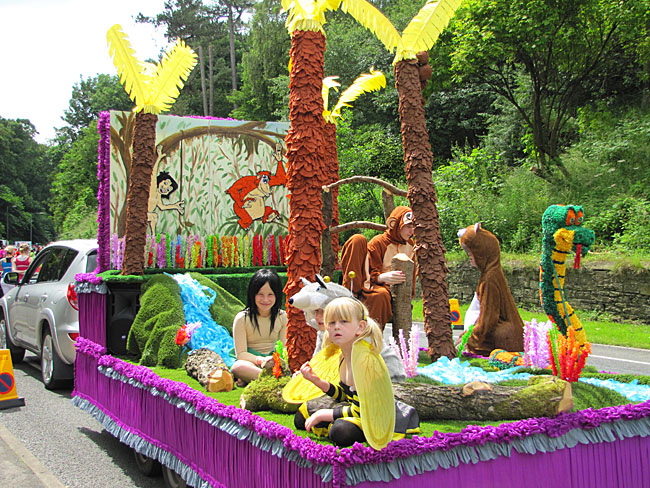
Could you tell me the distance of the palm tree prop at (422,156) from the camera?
539 centimetres

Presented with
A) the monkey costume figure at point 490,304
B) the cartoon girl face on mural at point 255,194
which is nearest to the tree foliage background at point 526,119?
the cartoon girl face on mural at point 255,194

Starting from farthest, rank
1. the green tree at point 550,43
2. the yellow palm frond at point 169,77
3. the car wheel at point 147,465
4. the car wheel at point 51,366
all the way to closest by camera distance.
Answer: the green tree at point 550,43, the car wheel at point 51,366, the yellow palm frond at point 169,77, the car wheel at point 147,465

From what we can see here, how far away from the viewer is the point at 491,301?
534 centimetres

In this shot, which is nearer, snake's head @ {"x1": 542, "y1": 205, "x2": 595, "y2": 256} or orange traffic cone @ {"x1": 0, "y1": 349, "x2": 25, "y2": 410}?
snake's head @ {"x1": 542, "y1": 205, "x2": 595, "y2": 256}

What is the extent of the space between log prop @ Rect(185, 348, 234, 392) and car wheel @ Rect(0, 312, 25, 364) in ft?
17.1

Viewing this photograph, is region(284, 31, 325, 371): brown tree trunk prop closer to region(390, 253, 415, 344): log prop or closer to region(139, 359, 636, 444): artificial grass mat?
region(139, 359, 636, 444): artificial grass mat

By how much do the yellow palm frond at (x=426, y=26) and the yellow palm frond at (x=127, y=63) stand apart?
2790mm

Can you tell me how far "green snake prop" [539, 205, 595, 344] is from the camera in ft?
14.8

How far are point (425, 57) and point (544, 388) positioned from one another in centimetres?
352

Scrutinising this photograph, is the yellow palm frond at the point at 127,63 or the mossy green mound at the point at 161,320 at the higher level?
the yellow palm frond at the point at 127,63

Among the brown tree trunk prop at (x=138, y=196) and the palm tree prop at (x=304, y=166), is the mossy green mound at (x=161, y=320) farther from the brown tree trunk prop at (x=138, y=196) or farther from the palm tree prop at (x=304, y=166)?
the palm tree prop at (x=304, y=166)

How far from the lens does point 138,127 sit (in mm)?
6348

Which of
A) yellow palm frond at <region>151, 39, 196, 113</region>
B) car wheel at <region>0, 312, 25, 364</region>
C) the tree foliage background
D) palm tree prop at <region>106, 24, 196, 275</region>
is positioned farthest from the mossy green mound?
the tree foliage background

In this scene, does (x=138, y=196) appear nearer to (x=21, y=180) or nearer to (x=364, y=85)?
(x=364, y=85)
